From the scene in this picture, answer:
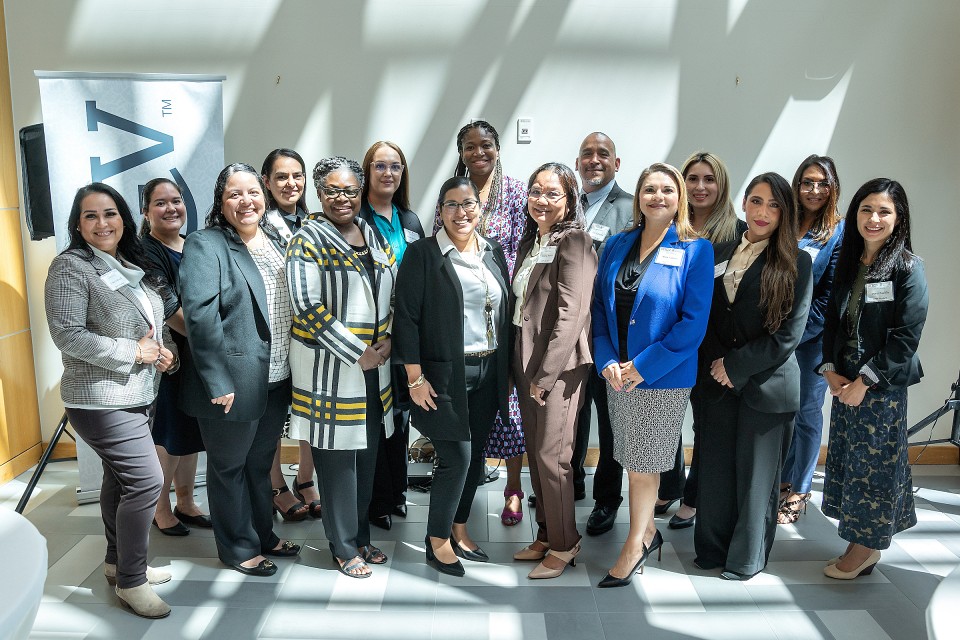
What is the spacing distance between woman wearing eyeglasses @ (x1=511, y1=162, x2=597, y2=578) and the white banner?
1.98 meters

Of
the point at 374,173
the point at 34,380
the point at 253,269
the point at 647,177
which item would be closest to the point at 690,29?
the point at 647,177

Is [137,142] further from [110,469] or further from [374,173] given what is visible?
[110,469]

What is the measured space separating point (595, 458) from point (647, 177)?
7.26 ft

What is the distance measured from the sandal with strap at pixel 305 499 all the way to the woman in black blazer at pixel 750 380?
1829 millimetres

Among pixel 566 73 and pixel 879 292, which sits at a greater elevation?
pixel 566 73

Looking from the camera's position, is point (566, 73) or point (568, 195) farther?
point (566, 73)

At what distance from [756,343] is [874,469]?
73cm

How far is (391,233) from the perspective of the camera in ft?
11.2

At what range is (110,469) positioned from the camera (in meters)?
2.84

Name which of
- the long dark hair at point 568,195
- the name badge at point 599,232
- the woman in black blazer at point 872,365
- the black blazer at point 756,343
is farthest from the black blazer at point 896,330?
the long dark hair at point 568,195

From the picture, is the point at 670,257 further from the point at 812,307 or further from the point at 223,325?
the point at 223,325

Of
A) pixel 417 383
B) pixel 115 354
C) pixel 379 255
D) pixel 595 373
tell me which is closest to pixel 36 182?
pixel 115 354

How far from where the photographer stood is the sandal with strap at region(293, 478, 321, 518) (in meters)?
3.70

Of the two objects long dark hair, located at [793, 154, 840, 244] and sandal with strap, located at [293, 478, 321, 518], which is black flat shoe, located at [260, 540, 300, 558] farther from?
long dark hair, located at [793, 154, 840, 244]
